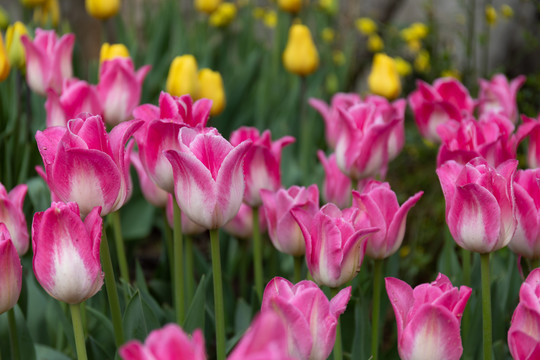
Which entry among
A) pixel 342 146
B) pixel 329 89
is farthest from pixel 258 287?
pixel 329 89

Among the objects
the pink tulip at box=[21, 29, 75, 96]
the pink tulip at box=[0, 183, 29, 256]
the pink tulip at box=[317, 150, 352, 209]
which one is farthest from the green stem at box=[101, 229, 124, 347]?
the pink tulip at box=[21, 29, 75, 96]

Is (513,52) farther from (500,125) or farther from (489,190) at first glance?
(489,190)

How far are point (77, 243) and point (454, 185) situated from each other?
0.49m

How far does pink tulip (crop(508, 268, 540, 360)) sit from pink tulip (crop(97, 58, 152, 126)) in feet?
3.19

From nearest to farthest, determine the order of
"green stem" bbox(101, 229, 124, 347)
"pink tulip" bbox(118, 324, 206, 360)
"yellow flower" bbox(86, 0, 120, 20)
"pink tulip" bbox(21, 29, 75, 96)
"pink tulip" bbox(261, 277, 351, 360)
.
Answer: "pink tulip" bbox(118, 324, 206, 360) < "pink tulip" bbox(261, 277, 351, 360) < "green stem" bbox(101, 229, 124, 347) < "pink tulip" bbox(21, 29, 75, 96) < "yellow flower" bbox(86, 0, 120, 20)

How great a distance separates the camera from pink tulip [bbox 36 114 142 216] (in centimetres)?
91

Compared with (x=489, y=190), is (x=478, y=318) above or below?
below

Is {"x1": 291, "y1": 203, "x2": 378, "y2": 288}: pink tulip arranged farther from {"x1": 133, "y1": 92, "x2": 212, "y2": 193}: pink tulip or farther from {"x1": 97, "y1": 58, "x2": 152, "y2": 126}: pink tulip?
{"x1": 97, "y1": 58, "x2": 152, "y2": 126}: pink tulip

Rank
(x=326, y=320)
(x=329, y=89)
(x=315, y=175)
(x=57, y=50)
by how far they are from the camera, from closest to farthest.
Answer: (x=326, y=320) → (x=57, y=50) → (x=315, y=175) → (x=329, y=89)

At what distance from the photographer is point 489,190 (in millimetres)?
952

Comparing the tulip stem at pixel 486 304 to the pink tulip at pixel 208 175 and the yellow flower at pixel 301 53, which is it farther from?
the yellow flower at pixel 301 53

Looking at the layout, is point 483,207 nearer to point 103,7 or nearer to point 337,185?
point 337,185

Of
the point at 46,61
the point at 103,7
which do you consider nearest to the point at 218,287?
the point at 46,61

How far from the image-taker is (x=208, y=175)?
2.92 ft
